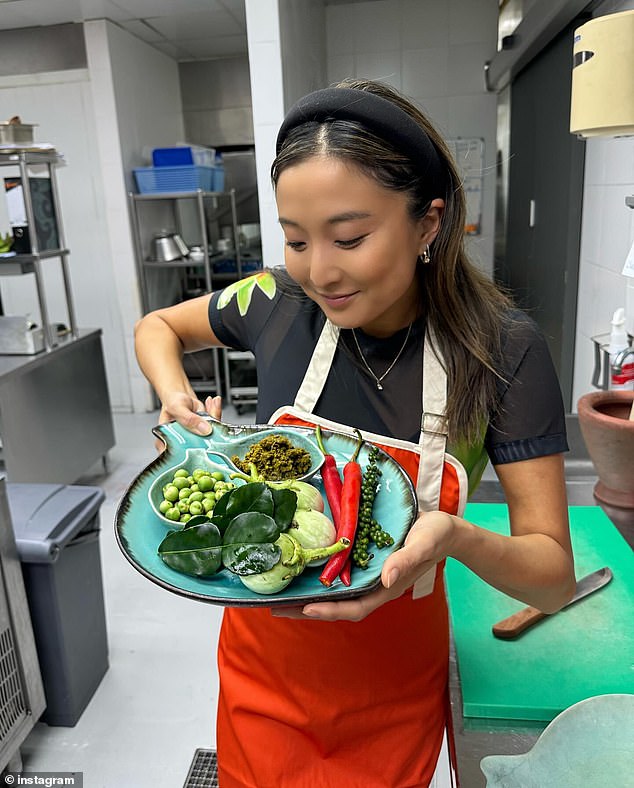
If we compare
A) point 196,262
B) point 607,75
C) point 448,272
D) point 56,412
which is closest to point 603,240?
point 607,75

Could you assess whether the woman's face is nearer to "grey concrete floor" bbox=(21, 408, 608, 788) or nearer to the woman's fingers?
the woman's fingers

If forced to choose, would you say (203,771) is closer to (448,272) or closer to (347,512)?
(347,512)

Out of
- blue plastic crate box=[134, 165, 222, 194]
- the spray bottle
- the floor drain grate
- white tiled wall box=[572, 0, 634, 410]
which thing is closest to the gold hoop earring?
the spray bottle

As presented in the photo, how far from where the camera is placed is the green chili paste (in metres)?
0.90

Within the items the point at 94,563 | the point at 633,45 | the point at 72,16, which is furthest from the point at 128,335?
the point at 633,45

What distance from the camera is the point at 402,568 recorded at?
0.68m

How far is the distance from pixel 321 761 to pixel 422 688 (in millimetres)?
183

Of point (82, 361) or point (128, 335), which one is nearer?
point (82, 361)

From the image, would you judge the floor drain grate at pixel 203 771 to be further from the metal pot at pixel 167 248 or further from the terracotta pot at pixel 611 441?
the metal pot at pixel 167 248

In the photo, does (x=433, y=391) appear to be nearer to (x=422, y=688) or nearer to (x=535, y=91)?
(x=422, y=688)

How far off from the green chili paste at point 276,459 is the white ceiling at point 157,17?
3.59 m

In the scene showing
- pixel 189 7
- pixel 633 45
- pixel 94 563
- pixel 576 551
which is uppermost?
pixel 189 7

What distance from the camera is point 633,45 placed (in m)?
1.28

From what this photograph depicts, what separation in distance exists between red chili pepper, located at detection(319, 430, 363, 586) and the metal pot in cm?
382
